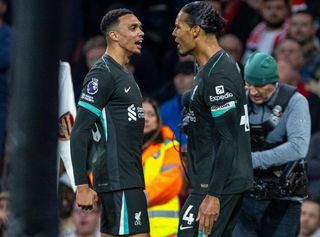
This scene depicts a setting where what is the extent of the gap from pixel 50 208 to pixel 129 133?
8.73 ft

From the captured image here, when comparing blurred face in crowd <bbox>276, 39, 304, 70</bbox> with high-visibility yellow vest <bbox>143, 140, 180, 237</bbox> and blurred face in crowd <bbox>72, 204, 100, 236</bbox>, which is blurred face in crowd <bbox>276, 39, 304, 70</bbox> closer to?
high-visibility yellow vest <bbox>143, 140, 180, 237</bbox>

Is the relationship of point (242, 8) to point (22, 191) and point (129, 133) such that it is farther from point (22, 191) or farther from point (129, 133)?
point (22, 191)

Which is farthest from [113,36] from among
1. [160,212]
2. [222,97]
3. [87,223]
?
[87,223]

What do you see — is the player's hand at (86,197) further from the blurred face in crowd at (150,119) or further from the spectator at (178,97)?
the spectator at (178,97)

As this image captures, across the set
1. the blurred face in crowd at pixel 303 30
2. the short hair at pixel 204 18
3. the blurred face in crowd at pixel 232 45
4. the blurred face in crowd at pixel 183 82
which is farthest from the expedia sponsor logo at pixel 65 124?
the blurred face in crowd at pixel 303 30

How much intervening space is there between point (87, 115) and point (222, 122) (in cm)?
87

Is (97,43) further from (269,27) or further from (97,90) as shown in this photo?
(97,90)

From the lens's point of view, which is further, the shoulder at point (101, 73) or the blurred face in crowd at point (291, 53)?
the blurred face in crowd at point (291, 53)

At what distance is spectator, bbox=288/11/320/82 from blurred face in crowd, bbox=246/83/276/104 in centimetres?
337

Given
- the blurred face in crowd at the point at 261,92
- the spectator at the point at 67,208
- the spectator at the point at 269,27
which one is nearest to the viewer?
the blurred face in crowd at the point at 261,92

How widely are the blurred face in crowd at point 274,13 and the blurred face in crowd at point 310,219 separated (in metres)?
2.51

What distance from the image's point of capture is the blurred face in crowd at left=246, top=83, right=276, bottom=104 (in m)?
7.49

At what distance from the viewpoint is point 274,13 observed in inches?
448

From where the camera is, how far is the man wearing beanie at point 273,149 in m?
7.38
